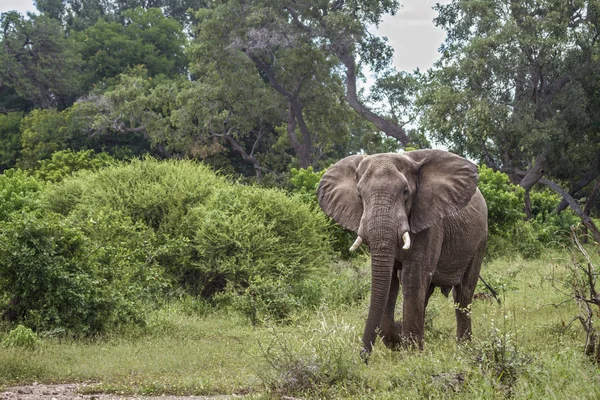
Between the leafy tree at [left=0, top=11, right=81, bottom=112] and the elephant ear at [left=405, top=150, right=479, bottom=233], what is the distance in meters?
34.8

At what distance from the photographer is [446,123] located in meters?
26.3

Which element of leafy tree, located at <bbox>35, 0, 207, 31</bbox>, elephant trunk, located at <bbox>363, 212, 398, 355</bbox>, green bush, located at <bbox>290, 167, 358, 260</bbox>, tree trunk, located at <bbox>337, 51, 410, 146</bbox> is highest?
leafy tree, located at <bbox>35, 0, 207, 31</bbox>

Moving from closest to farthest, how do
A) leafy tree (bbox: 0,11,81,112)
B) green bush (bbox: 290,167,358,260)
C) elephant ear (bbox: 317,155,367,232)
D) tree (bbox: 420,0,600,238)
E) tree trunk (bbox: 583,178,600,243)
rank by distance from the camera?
elephant ear (bbox: 317,155,367,232) → green bush (bbox: 290,167,358,260) → tree trunk (bbox: 583,178,600,243) → tree (bbox: 420,0,600,238) → leafy tree (bbox: 0,11,81,112)

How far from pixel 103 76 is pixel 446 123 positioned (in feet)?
78.1

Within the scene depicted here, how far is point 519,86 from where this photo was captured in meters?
27.3

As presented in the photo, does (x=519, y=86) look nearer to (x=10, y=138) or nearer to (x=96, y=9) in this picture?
(x=10, y=138)

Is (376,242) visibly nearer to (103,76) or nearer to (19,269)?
(19,269)

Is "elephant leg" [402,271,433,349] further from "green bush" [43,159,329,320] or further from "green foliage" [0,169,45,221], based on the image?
"green foliage" [0,169,45,221]

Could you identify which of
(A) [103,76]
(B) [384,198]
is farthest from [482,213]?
(A) [103,76]

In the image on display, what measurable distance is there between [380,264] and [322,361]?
3.66 ft

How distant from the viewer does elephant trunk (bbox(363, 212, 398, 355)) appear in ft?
25.3

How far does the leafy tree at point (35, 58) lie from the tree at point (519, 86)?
20916mm

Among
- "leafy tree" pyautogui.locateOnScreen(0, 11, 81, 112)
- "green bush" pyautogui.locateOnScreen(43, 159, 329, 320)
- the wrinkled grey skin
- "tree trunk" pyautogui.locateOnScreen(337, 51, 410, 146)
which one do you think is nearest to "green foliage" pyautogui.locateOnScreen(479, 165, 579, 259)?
"green bush" pyautogui.locateOnScreen(43, 159, 329, 320)

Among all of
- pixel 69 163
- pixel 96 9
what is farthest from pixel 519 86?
pixel 96 9
